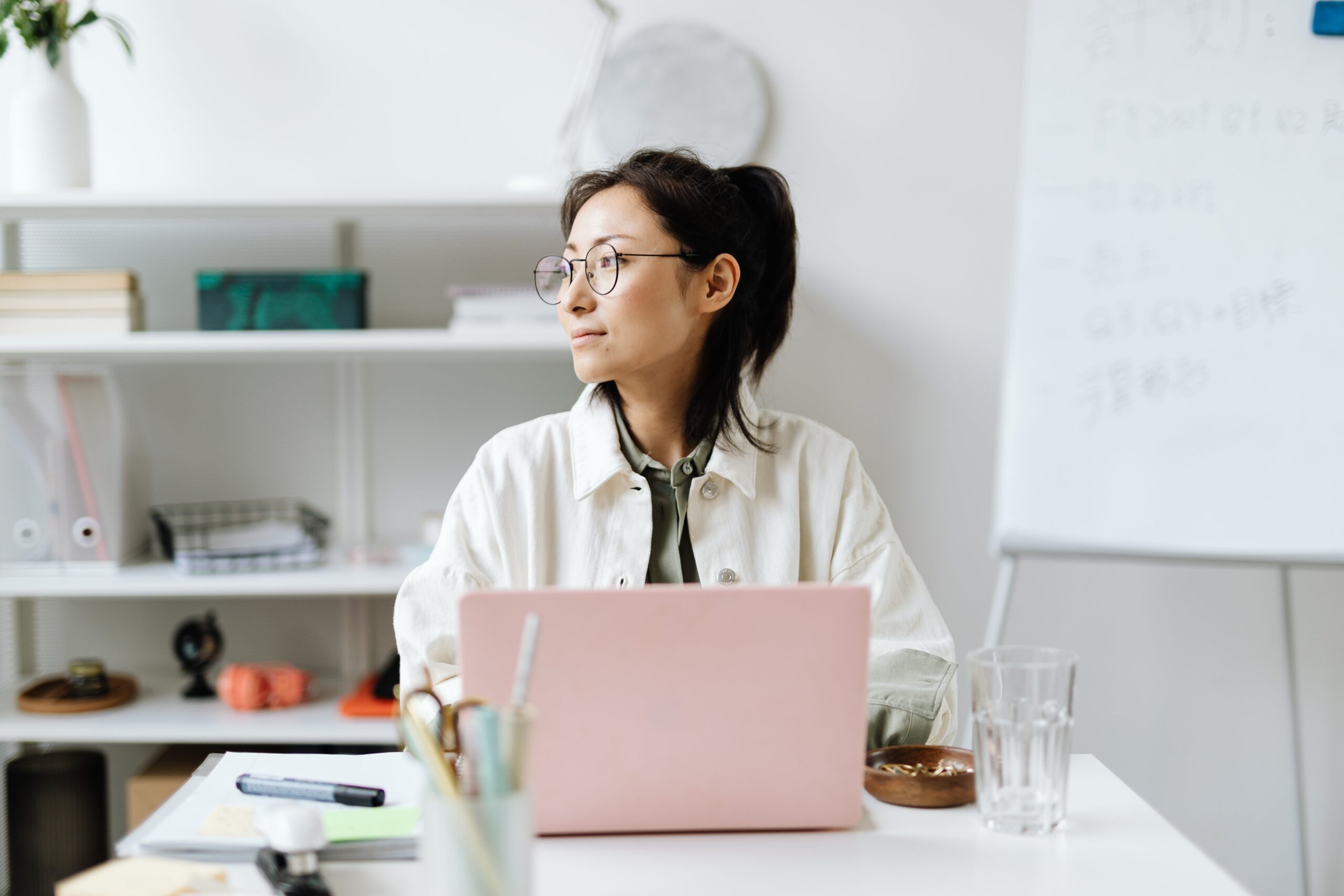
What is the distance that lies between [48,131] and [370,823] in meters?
1.64

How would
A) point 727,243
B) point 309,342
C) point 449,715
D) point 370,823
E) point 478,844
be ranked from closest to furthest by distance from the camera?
point 478,844 < point 449,715 < point 370,823 < point 727,243 < point 309,342

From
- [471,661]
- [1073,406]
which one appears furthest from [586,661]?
[1073,406]

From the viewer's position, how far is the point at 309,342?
1937mm

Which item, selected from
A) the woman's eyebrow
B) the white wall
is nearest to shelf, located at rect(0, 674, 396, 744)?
the white wall

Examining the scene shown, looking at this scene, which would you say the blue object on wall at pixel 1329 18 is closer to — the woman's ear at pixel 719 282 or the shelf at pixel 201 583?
the woman's ear at pixel 719 282

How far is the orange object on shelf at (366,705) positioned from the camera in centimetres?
201

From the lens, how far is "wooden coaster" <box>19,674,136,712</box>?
2.03m

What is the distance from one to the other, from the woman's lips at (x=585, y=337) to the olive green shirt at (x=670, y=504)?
4.6 inches

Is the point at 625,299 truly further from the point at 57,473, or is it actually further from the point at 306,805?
the point at 57,473

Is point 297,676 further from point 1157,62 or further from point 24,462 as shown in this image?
point 1157,62

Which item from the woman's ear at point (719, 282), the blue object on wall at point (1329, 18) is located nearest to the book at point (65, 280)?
the woman's ear at point (719, 282)

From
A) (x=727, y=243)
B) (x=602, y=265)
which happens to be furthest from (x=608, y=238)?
(x=727, y=243)

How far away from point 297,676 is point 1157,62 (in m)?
1.75

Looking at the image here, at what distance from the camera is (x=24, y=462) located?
80.4 inches
